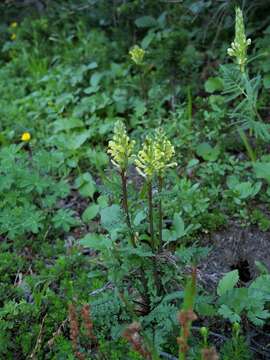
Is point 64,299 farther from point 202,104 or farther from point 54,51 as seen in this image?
point 54,51

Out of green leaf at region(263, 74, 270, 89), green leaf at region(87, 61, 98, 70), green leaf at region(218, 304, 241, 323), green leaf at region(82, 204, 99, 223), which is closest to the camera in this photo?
green leaf at region(218, 304, 241, 323)

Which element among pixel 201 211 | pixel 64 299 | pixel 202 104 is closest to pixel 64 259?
pixel 64 299

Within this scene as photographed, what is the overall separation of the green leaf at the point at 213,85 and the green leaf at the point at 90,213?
52.4 inches

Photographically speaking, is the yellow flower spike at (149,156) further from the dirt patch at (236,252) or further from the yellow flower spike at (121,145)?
the dirt patch at (236,252)

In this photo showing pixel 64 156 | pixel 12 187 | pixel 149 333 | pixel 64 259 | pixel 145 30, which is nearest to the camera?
pixel 149 333

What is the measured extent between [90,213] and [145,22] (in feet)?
6.26

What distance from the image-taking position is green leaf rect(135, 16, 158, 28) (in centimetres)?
400

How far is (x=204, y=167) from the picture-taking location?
3150 mm

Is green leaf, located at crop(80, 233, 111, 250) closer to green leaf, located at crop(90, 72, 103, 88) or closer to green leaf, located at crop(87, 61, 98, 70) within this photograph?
green leaf, located at crop(90, 72, 103, 88)

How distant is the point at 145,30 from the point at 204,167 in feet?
6.12

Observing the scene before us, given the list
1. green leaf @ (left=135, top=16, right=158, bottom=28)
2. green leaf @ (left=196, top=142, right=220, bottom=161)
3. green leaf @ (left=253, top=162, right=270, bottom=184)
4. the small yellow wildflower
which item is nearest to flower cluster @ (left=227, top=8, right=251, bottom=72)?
green leaf @ (left=253, top=162, right=270, bottom=184)

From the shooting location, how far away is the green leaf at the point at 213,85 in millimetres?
3598

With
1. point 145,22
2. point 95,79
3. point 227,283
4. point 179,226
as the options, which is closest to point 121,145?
point 179,226

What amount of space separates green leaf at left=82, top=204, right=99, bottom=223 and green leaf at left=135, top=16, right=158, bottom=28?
1.81 m
